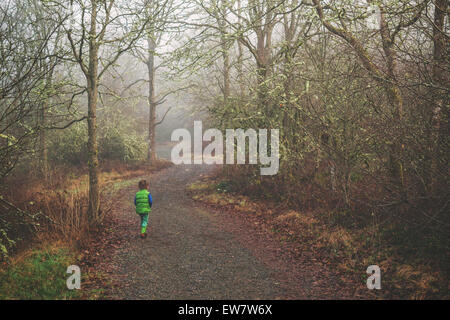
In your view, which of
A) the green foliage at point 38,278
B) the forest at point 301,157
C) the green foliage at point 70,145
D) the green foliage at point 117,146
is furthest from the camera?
the green foliage at point 117,146

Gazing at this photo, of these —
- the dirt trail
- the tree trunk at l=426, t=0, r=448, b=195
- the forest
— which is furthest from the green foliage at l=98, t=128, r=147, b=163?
the tree trunk at l=426, t=0, r=448, b=195

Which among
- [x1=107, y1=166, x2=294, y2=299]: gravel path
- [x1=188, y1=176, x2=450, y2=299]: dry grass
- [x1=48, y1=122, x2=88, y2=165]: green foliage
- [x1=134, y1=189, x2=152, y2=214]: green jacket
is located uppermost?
[x1=48, y1=122, x2=88, y2=165]: green foliage

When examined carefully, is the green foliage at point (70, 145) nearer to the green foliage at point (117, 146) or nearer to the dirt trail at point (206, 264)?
the green foliage at point (117, 146)

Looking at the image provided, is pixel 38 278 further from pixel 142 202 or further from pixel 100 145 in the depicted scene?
pixel 100 145

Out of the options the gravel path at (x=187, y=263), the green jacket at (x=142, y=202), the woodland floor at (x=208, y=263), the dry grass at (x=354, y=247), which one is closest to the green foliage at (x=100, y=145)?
the gravel path at (x=187, y=263)

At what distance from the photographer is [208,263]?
6.61 m

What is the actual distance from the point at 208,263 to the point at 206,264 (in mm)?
64

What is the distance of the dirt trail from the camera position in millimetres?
5398

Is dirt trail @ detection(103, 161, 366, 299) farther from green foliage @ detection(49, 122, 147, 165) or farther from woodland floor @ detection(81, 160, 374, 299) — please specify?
green foliage @ detection(49, 122, 147, 165)

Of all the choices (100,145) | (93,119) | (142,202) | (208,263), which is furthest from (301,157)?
(100,145)

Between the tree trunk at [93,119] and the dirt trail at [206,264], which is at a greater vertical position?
the tree trunk at [93,119]

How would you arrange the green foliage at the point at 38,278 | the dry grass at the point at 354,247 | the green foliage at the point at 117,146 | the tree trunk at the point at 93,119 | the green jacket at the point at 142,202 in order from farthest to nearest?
1. the green foliage at the point at 117,146
2. the green jacket at the point at 142,202
3. the tree trunk at the point at 93,119
4. the dry grass at the point at 354,247
5. the green foliage at the point at 38,278

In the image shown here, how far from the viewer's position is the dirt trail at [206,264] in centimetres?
540
